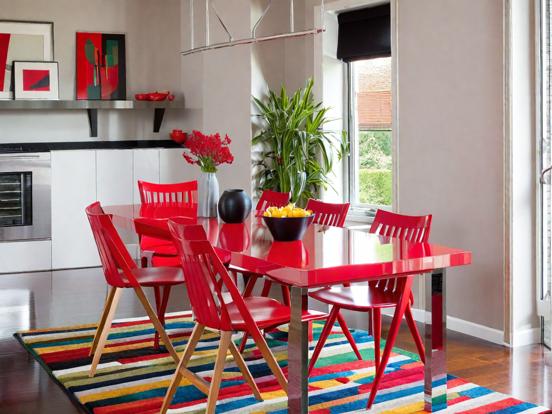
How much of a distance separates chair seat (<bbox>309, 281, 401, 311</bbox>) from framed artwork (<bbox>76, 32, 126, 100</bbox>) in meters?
5.00

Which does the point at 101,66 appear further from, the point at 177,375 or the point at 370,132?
the point at 177,375

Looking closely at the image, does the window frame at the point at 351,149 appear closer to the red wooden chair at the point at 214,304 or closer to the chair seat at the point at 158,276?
the chair seat at the point at 158,276

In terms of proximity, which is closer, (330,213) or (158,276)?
(158,276)

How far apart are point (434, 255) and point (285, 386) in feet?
3.05

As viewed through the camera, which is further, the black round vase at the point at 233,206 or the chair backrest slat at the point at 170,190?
the chair backrest slat at the point at 170,190

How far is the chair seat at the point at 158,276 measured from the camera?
4.90 m

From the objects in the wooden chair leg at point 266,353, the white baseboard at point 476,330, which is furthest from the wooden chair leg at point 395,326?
the white baseboard at point 476,330

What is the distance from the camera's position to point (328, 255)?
3846 mm

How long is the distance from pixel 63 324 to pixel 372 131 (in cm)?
319

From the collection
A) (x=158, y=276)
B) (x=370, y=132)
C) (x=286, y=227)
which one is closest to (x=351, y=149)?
(x=370, y=132)

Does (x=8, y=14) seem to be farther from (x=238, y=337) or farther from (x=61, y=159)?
(x=238, y=337)

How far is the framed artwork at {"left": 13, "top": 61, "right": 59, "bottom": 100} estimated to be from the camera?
28.0 feet

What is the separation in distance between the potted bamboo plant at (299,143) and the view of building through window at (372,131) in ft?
0.65

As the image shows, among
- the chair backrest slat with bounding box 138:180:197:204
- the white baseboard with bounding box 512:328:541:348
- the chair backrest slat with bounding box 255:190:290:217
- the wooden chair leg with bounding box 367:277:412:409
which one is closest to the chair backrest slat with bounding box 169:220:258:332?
the wooden chair leg with bounding box 367:277:412:409
